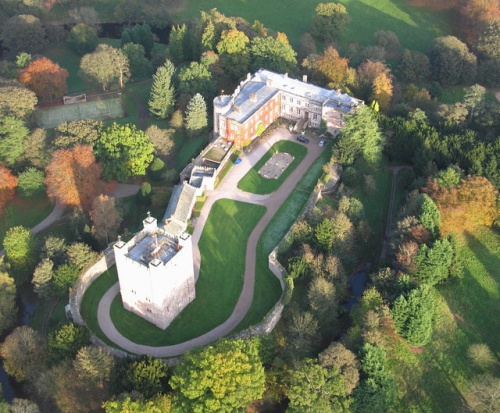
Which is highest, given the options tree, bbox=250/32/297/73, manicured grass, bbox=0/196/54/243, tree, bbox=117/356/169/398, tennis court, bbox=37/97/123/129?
tree, bbox=250/32/297/73

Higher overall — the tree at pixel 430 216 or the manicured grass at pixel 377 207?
the tree at pixel 430 216

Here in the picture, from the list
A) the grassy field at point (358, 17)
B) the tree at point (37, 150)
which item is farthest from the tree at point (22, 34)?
the tree at point (37, 150)

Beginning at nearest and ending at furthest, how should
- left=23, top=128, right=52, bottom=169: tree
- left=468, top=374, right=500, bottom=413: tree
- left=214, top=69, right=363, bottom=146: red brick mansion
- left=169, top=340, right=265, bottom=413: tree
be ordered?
left=169, top=340, right=265, bottom=413: tree → left=468, top=374, right=500, bottom=413: tree → left=23, top=128, right=52, bottom=169: tree → left=214, top=69, right=363, bottom=146: red brick mansion

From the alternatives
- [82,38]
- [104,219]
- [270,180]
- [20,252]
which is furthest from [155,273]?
[82,38]

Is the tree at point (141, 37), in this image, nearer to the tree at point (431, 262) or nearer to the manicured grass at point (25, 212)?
the manicured grass at point (25, 212)

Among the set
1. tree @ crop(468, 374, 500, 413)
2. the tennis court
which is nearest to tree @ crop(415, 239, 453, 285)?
tree @ crop(468, 374, 500, 413)

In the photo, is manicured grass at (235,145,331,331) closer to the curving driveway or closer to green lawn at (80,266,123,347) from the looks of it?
the curving driveway

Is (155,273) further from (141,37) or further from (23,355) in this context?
(141,37)
